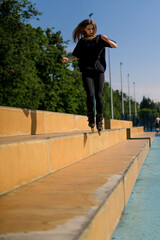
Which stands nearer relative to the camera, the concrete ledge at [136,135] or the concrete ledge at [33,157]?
the concrete ledge at [33,157]

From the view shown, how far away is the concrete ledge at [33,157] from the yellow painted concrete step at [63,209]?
10 cm

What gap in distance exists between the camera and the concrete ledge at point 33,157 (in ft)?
7.71

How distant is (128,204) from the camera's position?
3.50 metres

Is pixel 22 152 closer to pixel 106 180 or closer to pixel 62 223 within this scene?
pixel 106 180

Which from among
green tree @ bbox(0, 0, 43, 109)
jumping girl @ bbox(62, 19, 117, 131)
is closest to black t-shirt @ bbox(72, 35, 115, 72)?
jumping girl @ bbox(62, 19, 117, 131)

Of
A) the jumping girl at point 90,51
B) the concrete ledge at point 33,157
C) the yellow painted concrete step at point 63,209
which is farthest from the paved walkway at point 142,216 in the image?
the jumping girl at point 90,51

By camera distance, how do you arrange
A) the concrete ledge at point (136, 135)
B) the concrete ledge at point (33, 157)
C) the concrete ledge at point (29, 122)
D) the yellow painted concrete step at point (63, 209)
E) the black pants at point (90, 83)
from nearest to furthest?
the yellow painted concrete step at point (63, 209)
the concrete ledge at point (33, 157)
the concrete ledge at point (29, 122)
the black pants at point (90, 83)
the concrete ledge at point (136, 135)

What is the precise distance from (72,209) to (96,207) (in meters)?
0.15

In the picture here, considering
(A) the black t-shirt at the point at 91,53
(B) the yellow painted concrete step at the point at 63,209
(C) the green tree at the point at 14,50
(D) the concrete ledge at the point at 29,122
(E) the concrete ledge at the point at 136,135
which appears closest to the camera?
(B) the yellow painted concrete step at the point at 63,209

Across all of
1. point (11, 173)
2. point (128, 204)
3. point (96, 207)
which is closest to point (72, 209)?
point (96, 207)

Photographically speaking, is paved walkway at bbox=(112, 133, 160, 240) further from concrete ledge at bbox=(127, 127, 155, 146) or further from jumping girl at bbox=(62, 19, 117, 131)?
concrete ledge at bbox=(127, 127, 155, 146)

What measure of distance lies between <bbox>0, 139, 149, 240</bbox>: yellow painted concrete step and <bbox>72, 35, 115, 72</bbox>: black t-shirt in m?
2.45

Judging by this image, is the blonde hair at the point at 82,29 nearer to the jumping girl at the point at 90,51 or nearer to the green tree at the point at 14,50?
the jumping girl at the point at 90,51

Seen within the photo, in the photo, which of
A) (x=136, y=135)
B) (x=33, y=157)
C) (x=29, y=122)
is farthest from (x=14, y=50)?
(x=33, y=157)
